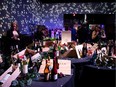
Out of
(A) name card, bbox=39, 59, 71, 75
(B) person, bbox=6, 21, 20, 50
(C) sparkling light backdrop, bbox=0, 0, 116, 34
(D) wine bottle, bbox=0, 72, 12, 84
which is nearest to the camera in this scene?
(D) wine bottle, bbox=0, 72, 12, 84

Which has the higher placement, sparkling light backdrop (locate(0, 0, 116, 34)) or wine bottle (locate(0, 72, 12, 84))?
sparkling light backdrop (locate(0, 0, 116, 34))

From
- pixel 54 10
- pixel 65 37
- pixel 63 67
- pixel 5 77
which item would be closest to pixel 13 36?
pixel 65 37

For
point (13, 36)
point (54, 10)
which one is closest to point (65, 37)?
point (13, 36)

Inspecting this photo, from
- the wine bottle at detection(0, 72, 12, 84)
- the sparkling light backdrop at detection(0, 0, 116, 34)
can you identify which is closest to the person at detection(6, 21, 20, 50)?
the sparkling light backdrop at detection(0, 0, 116, 34)

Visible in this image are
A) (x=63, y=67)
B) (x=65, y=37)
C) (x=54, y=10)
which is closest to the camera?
(x=63, y=67)

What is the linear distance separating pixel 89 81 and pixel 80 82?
238mm

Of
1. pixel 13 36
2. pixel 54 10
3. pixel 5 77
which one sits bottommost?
pixel 5 77

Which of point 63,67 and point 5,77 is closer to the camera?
point 5,77

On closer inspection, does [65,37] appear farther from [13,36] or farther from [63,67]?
[13,36]

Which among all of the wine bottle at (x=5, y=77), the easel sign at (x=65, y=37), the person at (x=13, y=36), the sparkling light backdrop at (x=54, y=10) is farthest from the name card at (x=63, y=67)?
the sparkling light backdrop at (x=54, y=10)

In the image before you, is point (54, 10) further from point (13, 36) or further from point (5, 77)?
point (5, 77)

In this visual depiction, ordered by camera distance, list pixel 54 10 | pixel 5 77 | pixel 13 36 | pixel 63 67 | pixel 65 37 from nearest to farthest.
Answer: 1. pixel 5 77
2. pixel 63 67
3. pixel 65 37
4. pixel 13 36
5. pixel 54 10

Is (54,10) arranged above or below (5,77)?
above

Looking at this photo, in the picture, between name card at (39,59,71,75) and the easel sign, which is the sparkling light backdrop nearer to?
the easel sign
